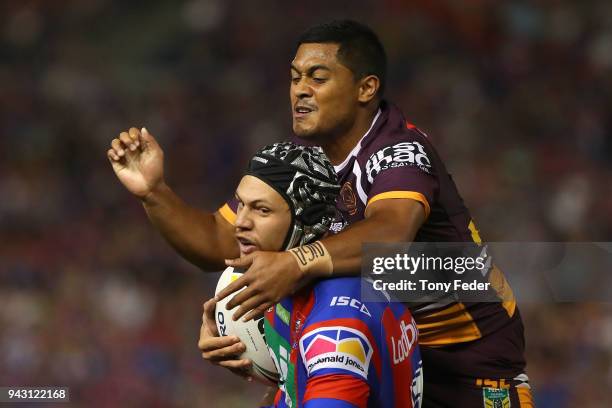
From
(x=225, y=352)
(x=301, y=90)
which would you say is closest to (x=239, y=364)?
(x=225, y=352)

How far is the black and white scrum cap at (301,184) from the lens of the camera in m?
3.15

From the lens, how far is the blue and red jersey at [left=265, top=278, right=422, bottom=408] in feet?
8.95

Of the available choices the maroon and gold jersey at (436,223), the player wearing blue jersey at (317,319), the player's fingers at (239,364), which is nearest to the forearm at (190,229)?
the maroon and gold jersey at (436,223)

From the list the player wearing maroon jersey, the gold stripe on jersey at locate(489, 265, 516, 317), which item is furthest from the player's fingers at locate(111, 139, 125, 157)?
the gold stripe on jersey at locate(489, 265, 516, 317)

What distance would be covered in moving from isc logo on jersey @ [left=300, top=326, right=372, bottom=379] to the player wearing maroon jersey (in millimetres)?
637

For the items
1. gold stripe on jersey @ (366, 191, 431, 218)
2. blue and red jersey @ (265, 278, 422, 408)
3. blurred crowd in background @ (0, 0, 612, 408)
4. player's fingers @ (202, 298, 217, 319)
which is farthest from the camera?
blurred crowd in background @ (0, 0, 612, 408)

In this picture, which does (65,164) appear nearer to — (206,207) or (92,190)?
(92,190)

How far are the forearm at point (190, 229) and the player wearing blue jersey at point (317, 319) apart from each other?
1.81 ft

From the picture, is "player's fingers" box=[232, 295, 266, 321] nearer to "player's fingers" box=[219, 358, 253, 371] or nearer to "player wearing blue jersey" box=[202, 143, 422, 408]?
"player wearing blue jersey" box=[202, 143, 422, 408]

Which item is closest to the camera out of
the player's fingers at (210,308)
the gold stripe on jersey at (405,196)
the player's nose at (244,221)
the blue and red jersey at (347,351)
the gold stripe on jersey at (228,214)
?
the blue and red jersey at (347,351)

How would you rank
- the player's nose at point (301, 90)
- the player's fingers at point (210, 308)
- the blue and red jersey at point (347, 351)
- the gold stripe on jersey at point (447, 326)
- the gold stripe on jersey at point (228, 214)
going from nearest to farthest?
the blue and red jersey at point (347, 351) → the player's fingers at point (210, 308) → the gold stripe on jersey at point (447, 326) → the player's nose at point (301, 90) → the gold stripe on jersey at point (228, 214)

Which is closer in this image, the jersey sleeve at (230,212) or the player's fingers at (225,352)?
the player's fingers at (225,352)

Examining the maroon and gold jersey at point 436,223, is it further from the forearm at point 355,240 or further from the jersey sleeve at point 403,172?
the forearm at point 355,240

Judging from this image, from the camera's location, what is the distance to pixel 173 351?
26.1ft
